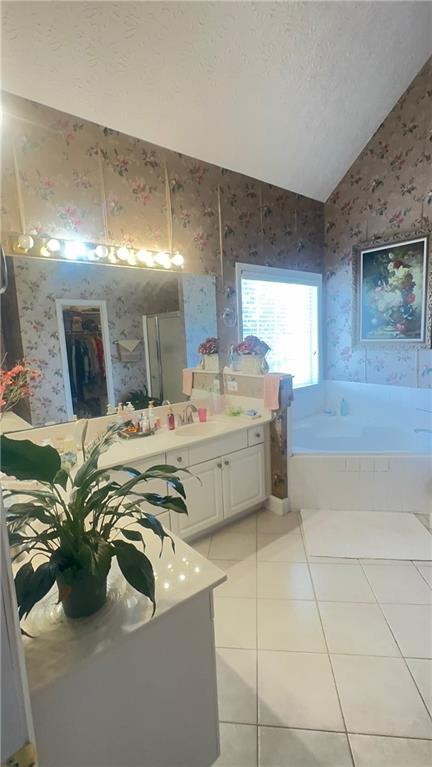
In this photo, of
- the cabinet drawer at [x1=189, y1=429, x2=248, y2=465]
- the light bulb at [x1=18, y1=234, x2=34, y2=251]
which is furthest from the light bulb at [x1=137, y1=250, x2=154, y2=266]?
the cabinet drawer at [x1=189, y1=429, x2=248, y2=465]

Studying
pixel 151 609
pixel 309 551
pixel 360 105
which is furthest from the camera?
pixel 360 105

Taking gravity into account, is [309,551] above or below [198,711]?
below

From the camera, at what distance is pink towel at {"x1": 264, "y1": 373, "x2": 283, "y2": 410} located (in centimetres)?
272

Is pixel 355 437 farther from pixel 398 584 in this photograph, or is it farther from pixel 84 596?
pixel 84 596

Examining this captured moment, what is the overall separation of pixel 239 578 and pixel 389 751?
103 cm

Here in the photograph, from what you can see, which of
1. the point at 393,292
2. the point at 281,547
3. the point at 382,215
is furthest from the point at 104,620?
the point at 382,215

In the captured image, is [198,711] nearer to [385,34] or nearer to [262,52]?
[262,52]

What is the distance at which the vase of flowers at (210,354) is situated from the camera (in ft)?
10.00

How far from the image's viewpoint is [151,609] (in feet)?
3.12


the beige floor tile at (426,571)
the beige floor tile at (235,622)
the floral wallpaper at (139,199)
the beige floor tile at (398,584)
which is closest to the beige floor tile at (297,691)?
the beige floor tile at (235,622)

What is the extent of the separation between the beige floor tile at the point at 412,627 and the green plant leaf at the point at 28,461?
6.00 ft

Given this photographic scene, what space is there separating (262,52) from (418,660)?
3.40m

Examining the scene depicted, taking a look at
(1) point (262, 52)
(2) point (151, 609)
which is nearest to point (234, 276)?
(1) point (262, 52)

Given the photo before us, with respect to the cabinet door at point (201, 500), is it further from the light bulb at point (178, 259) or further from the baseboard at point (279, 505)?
the light bulb at point (178, 259)
